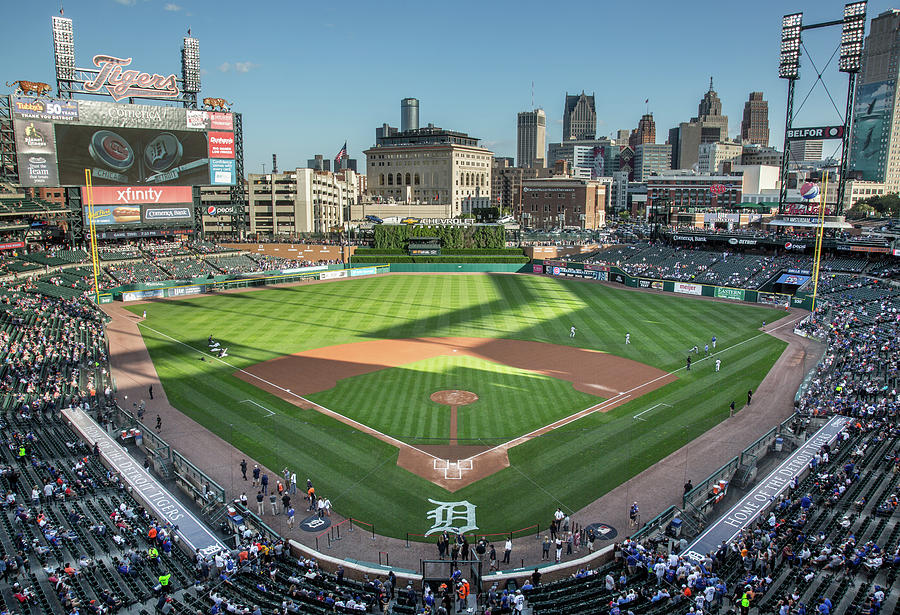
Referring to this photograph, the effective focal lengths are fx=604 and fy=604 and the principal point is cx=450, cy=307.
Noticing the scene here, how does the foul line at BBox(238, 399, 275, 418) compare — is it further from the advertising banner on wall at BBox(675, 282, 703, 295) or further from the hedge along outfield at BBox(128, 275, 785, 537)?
the advertising banner on wall at BBox(675, 282, 703, 295)

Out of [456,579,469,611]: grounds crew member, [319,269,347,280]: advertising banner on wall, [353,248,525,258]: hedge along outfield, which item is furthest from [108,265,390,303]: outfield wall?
[456,579,469,611]: grounds crew member

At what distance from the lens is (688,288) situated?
64.4 m

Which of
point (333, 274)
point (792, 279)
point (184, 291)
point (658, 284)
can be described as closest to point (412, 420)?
point (658, 284)

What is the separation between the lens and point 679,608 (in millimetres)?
14781

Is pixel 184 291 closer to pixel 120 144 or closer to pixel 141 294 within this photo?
pixel 141 294

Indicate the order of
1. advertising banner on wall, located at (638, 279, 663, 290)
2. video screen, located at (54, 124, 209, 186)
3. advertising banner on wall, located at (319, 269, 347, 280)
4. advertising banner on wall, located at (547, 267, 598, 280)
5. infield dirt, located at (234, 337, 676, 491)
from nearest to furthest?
1. infield dirt, located at (234, 337, 676, 491)
2. video screen, located at (54, 124, 209, 186)
3. advertising banner on wall, located at (638, 279, 663, 290)
4. advertising banner on wall, located at (547, 267, 598, 280)
5. advertising banner on wall, located at (319, 269, 347, 280)

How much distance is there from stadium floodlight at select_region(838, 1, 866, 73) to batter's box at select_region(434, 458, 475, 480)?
63177 millimetres

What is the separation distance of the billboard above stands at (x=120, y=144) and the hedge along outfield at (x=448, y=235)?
2285 cm

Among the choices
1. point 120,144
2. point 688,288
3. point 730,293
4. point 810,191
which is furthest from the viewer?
point 810,191

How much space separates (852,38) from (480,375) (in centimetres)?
5734

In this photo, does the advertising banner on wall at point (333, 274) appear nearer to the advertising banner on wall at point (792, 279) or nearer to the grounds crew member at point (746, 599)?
the advertising banner on wall at point (792, 279)

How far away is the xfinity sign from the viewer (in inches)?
2657

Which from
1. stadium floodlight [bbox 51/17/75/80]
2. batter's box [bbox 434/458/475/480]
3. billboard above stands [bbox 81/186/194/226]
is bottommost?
batter's box [bbox 434/458/475/480]

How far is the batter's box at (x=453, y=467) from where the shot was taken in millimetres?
23844
